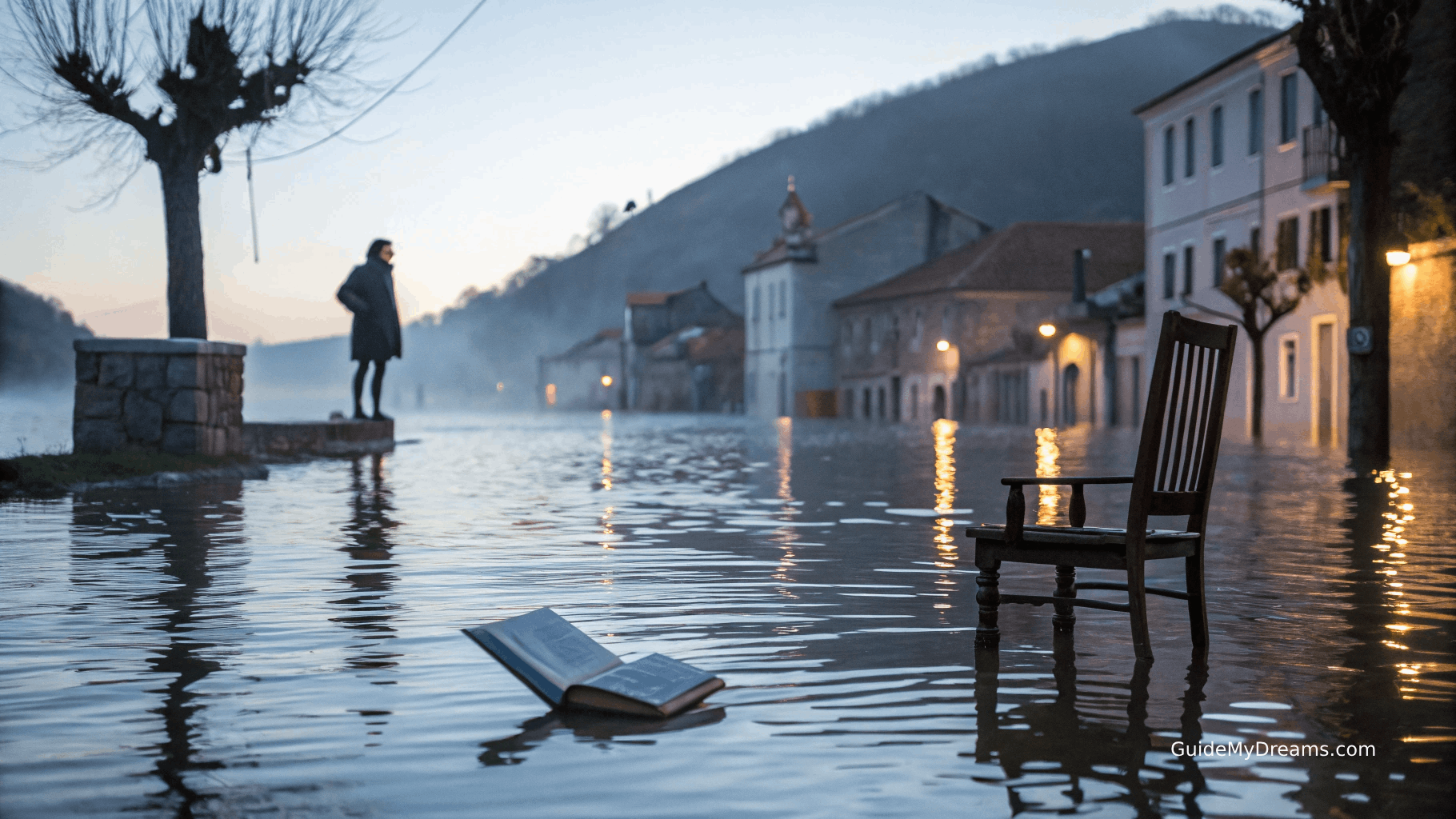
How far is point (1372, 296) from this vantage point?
20.8 metres

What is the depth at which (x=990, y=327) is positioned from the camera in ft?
219

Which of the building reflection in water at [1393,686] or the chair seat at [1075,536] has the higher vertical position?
the chair seat at [1075,536]

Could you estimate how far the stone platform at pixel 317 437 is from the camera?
2188cm

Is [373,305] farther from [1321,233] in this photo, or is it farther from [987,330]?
[987,330]

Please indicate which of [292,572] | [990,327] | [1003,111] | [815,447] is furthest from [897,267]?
[1003,111]

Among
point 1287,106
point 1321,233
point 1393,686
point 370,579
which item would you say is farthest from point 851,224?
point 1393,686

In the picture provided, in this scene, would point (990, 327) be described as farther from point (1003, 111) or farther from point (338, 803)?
point (1003, 111)

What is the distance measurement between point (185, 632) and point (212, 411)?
11.2 metres

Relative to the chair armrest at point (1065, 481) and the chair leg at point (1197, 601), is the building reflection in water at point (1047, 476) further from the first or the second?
the chair leg at point (1197, 601)

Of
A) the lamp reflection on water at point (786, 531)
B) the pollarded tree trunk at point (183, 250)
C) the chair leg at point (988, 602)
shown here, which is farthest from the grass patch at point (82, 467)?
the chair leg at point (988, 602)

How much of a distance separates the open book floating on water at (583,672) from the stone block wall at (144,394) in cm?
1211

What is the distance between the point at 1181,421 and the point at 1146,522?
567mm

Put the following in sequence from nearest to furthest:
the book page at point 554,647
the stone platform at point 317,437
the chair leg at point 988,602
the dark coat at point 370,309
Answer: the book page at point 554,647 < the chair leg at point 988,602 < the stone platform at point 317,437 < the dark coat at point 370,309

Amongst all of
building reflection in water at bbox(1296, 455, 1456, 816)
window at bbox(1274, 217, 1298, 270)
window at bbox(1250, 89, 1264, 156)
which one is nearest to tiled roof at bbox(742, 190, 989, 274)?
window at bbox(1250, 89, 1264, 156)
